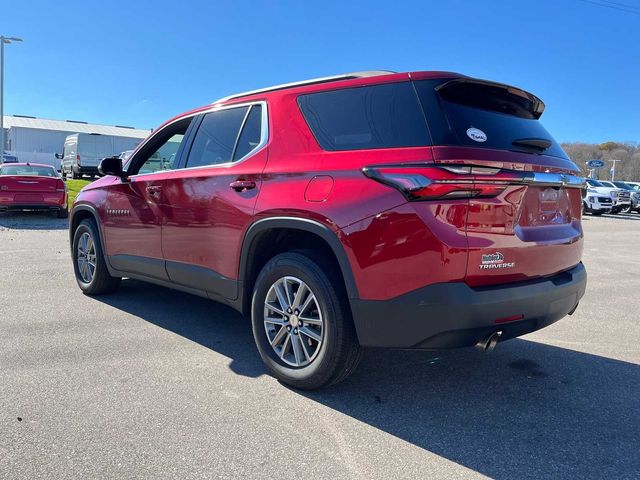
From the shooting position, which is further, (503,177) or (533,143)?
(533,143)

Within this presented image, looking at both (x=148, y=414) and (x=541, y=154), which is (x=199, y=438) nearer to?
(x=148, y=414)

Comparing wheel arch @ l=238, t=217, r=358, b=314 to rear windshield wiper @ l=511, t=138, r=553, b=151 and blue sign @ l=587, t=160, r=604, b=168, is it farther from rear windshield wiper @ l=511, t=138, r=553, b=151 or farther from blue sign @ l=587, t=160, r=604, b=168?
blue sign @ l=587, t=160, r=604, b=168

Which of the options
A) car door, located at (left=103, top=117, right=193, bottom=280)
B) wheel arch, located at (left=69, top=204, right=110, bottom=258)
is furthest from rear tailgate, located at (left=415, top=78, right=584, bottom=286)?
wheel arch, located at (left=69, top=204, right=110, bottom=258)

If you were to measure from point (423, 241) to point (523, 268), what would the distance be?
67cm

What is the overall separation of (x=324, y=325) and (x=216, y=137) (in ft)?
6.29

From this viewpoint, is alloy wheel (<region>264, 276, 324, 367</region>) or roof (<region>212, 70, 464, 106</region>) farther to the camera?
alloy wheel (<region>264, 276, 324, 367</region>)

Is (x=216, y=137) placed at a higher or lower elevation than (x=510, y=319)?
higher

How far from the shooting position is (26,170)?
1323 cm

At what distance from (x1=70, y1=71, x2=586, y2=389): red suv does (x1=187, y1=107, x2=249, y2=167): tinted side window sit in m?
0.02

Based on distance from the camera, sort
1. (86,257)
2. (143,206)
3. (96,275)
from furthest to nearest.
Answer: (86,257) → (96,275) → (143,206)

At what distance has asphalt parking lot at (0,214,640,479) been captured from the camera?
245cm

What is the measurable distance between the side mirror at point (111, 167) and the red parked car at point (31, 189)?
369 inches

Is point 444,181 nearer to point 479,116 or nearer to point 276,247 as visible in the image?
point 479,116

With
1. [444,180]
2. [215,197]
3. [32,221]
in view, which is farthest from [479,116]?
[32,221]
